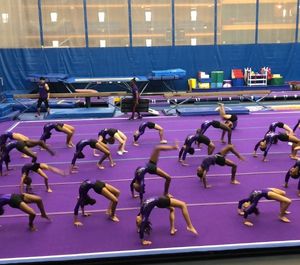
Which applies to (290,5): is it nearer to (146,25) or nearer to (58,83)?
(146,25)

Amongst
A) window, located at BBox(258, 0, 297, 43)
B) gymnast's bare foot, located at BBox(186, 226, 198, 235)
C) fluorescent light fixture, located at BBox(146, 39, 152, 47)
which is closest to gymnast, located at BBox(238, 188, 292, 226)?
gymnast's bare foot, located at BBox(186, 226, 198, 235)

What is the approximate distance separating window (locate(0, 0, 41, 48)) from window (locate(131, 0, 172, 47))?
5222 mm

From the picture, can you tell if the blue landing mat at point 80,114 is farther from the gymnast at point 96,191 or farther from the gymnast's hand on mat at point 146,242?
the gymnast's hand on mat at point 146,242

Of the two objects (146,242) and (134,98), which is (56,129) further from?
(146,242)

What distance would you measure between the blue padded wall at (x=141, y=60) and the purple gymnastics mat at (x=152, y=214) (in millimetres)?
10135

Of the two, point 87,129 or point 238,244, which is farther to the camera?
point 87,129

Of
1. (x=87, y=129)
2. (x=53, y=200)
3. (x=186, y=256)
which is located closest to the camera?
(x=186, y=256)

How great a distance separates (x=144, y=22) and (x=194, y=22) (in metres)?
2.76

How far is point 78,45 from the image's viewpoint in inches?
831

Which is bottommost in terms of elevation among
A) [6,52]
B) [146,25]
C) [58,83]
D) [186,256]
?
[186,256]

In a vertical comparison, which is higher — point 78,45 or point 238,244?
point 78,45

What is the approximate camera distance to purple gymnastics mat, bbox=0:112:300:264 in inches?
234

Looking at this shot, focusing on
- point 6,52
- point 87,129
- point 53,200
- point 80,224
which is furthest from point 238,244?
point 6,52

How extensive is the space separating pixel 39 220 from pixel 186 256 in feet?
9.18
